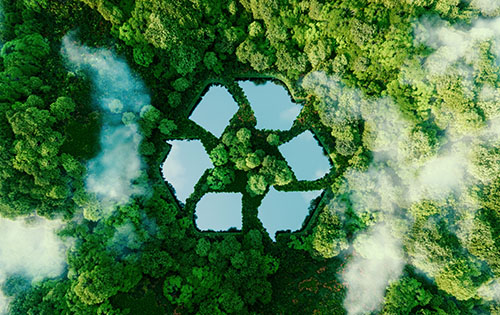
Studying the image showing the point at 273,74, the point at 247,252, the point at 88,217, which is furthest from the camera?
the point at 273,74

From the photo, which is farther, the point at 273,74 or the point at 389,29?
the point at 273,74

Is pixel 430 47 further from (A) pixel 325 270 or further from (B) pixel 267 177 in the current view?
(A) pixel 325 270

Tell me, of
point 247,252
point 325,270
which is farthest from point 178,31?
point 325,270

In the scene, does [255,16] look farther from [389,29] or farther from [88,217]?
[88,217]

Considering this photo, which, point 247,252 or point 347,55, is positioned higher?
point 347,55

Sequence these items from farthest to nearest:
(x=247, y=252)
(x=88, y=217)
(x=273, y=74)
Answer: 1. (x=273, y=74)
2. (x=247, y=252)
3. (x=88, y=217)

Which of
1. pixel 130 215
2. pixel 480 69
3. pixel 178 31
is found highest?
pixel 480 69
